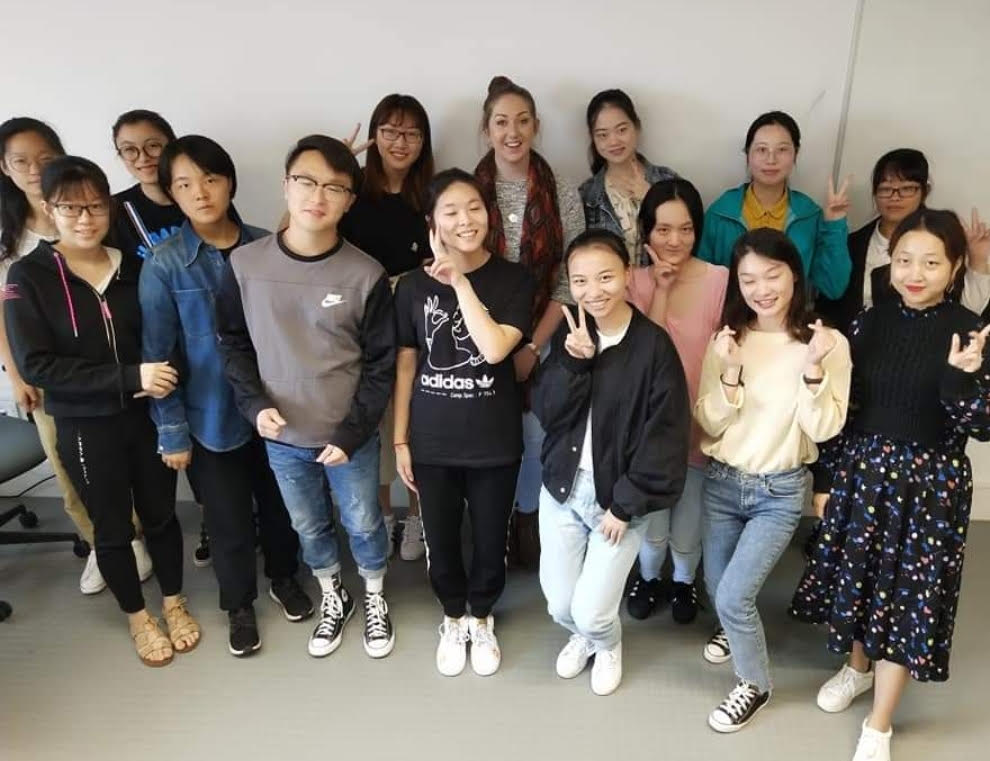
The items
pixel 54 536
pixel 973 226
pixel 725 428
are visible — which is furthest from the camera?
pixel 54 536

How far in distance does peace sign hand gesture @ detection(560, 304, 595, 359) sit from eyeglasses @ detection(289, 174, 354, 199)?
2.15ft

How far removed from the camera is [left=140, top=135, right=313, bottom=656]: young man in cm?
189

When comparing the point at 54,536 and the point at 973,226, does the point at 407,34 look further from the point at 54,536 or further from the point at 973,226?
the point at 54,536

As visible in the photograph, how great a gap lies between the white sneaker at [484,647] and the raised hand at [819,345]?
1.21 m

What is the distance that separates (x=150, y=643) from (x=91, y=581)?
0.48 meters


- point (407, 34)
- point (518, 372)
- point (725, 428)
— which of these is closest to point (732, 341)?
point (725, 428)

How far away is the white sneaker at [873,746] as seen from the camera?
1.79 m

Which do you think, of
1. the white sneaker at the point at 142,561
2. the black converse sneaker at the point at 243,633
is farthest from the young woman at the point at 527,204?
the white sneaker at the point at 142,561

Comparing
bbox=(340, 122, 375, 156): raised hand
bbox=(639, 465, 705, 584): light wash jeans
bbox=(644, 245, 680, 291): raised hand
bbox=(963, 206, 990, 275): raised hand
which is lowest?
bbox=(639, 465, 705, 584): light wash jeans

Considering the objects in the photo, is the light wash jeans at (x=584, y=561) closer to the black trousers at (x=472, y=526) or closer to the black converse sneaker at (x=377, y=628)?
the black trousers at (x=472, y=526)

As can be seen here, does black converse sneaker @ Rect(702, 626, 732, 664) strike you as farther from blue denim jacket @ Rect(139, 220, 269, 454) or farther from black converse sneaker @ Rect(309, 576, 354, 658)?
blue denim jacket @ Rect(139, 220, 269, 454)

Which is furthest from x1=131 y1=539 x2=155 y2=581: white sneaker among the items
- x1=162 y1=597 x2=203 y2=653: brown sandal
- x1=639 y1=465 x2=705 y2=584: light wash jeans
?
x1=639 y1=465 x2=705 y2=584: light wash jeans

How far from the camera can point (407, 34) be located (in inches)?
97.3

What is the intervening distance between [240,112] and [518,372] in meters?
1.45
